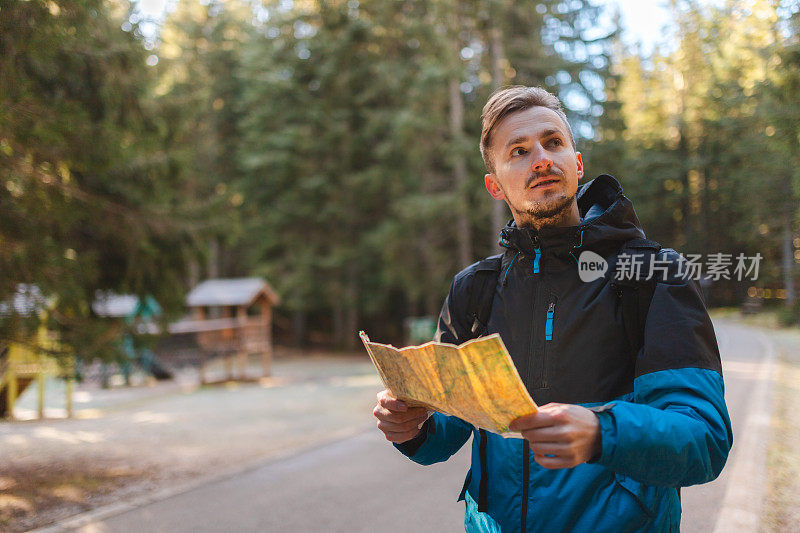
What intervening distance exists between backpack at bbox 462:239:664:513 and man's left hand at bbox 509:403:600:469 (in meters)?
0.42

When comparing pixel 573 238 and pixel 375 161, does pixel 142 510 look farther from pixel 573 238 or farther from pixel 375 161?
pixel 375 161

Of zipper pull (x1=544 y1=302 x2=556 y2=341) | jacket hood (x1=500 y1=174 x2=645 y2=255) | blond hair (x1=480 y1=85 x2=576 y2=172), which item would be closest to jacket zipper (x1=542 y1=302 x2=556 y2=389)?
zipper pull (x1=544 y1=302 x2=556 y2=341)

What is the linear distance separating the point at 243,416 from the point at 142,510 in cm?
577

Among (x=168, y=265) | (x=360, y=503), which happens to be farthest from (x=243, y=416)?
Answer: (x=360, y=503)

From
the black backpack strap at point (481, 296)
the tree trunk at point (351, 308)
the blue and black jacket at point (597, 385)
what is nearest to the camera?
the blue and black jacket at point (597, 385)

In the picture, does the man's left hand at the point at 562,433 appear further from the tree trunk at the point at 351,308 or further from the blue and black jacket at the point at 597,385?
the tree trunk at the point at 351,308

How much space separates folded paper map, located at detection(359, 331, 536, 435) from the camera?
115cm

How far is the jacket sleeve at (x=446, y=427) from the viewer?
1.83 metres

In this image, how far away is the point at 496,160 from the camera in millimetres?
1859

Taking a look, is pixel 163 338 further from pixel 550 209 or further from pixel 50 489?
pixel 550 209

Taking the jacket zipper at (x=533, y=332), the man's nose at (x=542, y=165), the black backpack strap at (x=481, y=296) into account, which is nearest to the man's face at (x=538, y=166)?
the man's nose at (x=542, y=165)

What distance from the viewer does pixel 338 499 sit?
6.20 meters

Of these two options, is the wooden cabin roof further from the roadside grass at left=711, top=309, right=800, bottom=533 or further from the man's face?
the man's face

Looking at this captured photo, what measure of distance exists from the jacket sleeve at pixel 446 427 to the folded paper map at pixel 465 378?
0.38 metres
